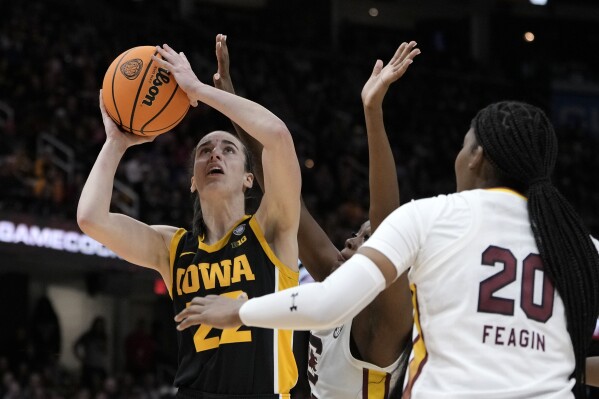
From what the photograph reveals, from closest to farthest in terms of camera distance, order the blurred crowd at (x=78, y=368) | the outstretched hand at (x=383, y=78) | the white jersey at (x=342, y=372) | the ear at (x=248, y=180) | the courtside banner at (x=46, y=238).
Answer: the outstretched hand at (x=383, y=78), the white jersey at (x=342, y=372), the ear at (x=248, y=180), the courtside banner at (x=46, y=238), the blurred crowd at (x=78, y=368)

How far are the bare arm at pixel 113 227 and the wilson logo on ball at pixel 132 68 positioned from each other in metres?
0.28

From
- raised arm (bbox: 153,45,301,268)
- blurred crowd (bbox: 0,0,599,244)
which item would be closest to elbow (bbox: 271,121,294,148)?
raised arm (bbox: 153,45,301,268)

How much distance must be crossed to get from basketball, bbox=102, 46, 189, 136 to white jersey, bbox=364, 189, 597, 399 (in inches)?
67.8

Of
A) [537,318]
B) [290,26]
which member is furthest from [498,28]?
[537,318]

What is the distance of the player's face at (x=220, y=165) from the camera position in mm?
4227

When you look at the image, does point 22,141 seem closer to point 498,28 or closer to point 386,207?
point 386,207

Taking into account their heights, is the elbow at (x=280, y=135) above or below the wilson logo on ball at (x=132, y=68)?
below

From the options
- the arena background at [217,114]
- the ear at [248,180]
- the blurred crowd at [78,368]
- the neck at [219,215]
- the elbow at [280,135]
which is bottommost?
the blurred crowd at [78,368]

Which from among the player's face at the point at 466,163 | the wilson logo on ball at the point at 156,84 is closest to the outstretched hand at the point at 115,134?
the wilson logo on ball at the point at 156,84

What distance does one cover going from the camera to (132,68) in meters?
4.32

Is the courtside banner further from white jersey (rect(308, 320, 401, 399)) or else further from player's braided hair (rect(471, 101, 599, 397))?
player's braided hair (rect(471, 101, 599, 397))

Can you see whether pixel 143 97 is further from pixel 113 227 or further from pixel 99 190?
pixel 113 227

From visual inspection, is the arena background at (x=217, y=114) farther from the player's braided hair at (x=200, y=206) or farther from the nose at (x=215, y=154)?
the nose at (x=215, y=154)

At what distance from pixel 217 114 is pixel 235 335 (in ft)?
44.4
